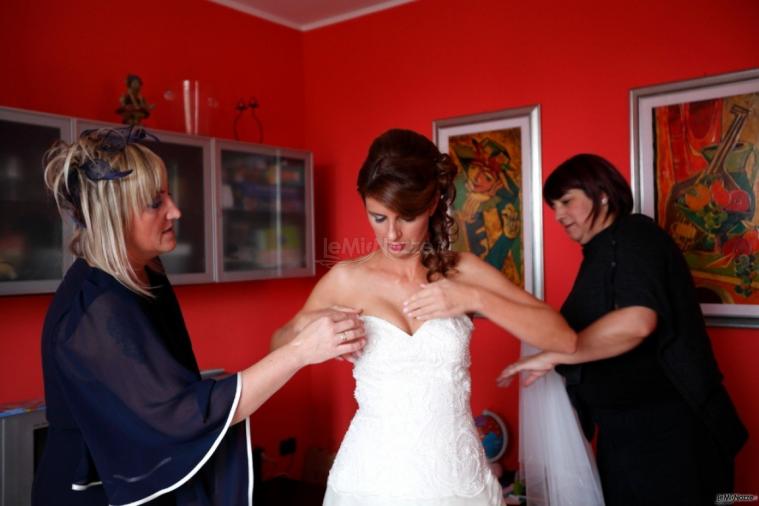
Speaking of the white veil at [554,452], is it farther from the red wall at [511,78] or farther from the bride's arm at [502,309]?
the red wall at [511,78]

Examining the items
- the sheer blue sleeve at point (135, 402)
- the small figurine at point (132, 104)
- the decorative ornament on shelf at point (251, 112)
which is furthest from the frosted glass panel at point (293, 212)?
the sheer blue sleeve at point (135, 402)

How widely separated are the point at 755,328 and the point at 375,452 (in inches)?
74.5

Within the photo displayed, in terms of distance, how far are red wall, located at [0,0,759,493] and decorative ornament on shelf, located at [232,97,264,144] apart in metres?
0.04

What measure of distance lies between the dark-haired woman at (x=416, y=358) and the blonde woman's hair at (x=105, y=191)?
1.61ft

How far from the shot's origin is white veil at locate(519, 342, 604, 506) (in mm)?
2230

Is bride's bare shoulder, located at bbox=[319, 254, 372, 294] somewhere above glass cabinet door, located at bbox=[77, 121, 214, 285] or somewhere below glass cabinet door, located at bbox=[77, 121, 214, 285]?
below

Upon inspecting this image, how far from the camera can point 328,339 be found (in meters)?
1.40

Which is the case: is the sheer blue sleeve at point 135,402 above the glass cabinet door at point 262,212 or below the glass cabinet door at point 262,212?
below

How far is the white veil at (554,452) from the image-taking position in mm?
2230

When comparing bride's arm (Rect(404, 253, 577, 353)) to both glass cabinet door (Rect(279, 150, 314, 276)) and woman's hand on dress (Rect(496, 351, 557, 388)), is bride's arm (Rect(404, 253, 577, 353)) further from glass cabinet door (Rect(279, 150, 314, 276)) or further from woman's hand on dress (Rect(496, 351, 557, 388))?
glass cabinet door (Rect(279, 150, 314, 276))

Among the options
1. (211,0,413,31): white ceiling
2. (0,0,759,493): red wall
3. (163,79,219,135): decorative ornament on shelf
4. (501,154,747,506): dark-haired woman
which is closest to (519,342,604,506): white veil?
(501,154,747,506): dark-haired woman

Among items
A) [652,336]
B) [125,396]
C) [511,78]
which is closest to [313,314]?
[125,396]

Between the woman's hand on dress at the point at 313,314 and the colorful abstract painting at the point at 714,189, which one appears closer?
the woman's hand on dress at the point at 313,314

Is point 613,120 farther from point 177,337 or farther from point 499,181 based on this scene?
point 177,337
